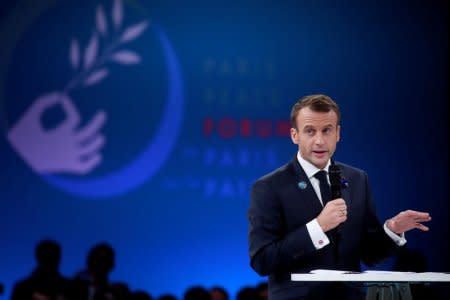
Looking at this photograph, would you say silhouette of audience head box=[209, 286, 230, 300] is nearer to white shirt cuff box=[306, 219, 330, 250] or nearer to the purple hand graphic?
the purple hand graphic

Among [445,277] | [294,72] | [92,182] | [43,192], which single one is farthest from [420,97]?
[445,277]

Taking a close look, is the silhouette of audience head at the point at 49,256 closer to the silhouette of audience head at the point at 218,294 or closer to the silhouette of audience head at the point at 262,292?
the silhouette of audience head at the point at 218,294

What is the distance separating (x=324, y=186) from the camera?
288cm

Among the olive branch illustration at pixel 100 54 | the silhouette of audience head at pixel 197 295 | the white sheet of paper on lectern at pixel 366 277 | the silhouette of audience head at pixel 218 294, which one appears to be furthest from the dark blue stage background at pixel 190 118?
the white sheet of paper on lectern at pixel 366 277

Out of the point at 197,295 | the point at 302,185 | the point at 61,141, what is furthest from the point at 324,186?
the point at 61,141

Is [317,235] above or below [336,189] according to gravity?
below

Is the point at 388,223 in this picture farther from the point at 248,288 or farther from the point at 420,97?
the point at 420,97

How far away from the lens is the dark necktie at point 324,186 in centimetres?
286

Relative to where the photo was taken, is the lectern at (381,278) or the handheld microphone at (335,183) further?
the handheld microphone at (335,183)

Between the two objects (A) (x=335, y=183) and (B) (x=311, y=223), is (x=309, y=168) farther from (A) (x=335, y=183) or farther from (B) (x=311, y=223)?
(B) (x=311, y=223)

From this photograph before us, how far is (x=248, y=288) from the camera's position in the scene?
6188mm

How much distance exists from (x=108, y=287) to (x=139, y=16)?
2.62 m

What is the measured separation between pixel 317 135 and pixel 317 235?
40 centimetres

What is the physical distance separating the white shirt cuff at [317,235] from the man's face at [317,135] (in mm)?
306
